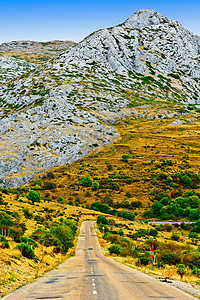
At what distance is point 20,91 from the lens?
171125mm

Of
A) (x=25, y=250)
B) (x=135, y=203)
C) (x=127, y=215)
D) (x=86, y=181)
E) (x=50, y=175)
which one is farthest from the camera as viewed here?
(x=50, y=175)

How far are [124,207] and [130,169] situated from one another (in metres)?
25.0

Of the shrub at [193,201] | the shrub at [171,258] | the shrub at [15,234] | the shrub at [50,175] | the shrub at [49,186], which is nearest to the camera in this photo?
the shrub at [15,234]

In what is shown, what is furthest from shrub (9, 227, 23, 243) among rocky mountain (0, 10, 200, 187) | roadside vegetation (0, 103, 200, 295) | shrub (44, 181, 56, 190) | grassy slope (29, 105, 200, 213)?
rocky mountain (0, 10, 200, 187)

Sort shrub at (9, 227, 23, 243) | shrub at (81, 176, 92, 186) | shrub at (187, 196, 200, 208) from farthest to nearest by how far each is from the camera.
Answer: shrub at (81, 176, 92, 186) → shrub at (187, 196, 200, 208) → shrub at (9, 227, 23, 243)

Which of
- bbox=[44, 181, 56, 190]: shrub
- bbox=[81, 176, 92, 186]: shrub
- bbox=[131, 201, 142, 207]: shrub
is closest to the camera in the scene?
bbox=[131, 201, 142, 207]: shrub

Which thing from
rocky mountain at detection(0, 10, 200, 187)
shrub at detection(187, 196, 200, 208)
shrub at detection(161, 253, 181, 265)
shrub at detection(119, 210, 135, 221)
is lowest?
shrub at detection(119, 210, 135, 221)

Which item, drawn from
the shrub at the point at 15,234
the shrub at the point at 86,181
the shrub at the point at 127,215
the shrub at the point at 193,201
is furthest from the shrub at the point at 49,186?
the shrub at the point at 15,234

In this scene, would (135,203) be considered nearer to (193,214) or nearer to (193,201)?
(193,214)

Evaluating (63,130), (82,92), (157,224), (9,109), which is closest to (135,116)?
(82,92)

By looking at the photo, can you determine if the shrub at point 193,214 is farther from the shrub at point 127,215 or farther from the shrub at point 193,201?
the shrub at point 127,215

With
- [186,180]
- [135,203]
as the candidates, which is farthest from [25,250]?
[186,180]

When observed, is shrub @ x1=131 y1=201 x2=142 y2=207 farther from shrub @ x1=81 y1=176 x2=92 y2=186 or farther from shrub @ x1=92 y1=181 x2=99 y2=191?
shrub @ x1=81 y1=176 x2=92 y2=186

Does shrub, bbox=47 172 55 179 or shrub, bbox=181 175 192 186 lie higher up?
shrub, bbox=47 172 55 179
